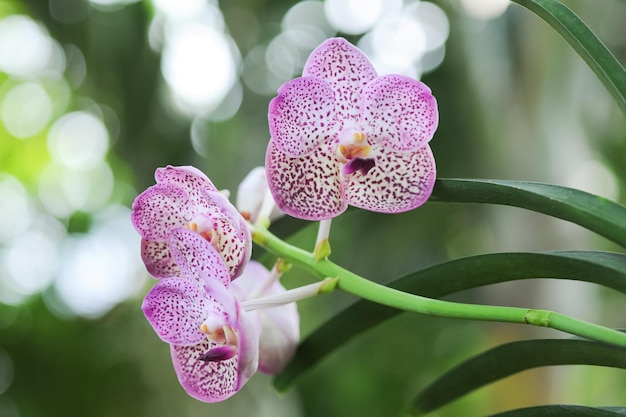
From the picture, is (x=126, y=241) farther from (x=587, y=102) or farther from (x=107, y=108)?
(x=587, y=102)

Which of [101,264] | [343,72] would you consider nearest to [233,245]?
[343,72]

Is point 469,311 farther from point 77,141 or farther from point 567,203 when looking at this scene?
point 77,141

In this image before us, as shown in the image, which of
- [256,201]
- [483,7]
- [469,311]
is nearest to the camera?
[469,311]

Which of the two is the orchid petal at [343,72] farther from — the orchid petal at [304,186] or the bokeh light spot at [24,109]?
the bokeh light spot at [24,109]

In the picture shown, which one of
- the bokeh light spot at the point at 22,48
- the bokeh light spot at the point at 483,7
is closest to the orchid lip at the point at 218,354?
the bokeh light spot at the point at 483,7

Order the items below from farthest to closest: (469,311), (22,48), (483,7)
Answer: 1. (22,48)
2. (483,7)
3. (469,311)

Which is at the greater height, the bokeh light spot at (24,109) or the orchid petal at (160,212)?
the orchid petal at (160,212)
